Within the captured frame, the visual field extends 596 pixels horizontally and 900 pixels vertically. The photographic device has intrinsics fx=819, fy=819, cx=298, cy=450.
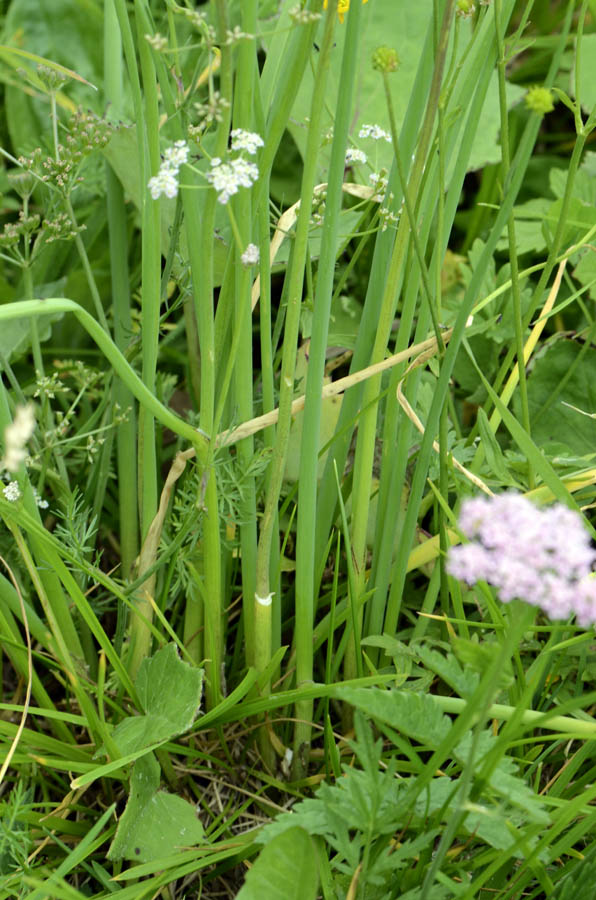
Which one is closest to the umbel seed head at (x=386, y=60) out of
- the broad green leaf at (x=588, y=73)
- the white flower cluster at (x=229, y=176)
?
the white flower cluster at (x=229, y=176)

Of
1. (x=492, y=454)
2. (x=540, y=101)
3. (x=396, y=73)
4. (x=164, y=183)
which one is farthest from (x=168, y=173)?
(x=396, y=73)

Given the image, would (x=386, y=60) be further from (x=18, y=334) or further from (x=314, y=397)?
(x=18, y=334)

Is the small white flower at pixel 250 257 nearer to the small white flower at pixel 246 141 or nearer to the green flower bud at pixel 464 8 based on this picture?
the small white flower at pixel 246 141

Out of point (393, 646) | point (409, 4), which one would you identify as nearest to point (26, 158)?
point (393, 646)

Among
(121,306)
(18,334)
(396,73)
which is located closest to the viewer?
(121,306)

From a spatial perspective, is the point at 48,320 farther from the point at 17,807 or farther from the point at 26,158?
the point at 17,807

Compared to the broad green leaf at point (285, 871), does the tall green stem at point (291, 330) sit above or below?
above
